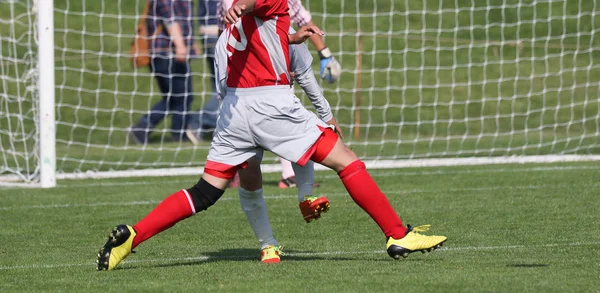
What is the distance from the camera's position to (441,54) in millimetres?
21953

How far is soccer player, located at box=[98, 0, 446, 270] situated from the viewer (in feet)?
20.7

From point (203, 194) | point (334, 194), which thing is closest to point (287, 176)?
point (334, 194)

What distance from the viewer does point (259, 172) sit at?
679 cm

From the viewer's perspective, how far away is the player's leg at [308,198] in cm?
638

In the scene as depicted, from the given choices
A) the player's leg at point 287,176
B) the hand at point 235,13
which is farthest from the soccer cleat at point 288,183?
the hand at point 235,13

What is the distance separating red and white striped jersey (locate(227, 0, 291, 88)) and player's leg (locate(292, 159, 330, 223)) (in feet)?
2.21

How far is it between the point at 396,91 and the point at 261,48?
1488 centimetres

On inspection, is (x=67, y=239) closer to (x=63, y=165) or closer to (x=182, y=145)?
(x=63, y=165)

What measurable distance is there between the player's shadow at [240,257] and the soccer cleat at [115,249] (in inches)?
13.2

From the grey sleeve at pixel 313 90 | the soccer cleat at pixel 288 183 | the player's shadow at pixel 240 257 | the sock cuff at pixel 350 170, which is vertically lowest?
the soccer cleat at pixel 288 183

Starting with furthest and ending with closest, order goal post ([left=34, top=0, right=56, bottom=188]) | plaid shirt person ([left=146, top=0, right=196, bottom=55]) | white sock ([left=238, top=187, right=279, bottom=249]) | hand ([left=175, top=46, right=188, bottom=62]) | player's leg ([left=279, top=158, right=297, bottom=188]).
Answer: plaid shirt person ([left=146, top=0, right=196, bottom=55]) → hand ([left=175, top=46, right=188, bottom=62]) → goal post ([left=34, top=0, right=56, bottom=188]) → player's leg ([left=279, top=158, right=297, bottom=188]) → white sock ([left=238, top=187, right=279, bottom=249])

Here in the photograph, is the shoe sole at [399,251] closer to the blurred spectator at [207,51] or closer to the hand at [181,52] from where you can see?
the blurred spectator at [207,51]

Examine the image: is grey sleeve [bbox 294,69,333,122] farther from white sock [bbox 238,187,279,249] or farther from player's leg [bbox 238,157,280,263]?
white sock [bbox 238,187,279,249]

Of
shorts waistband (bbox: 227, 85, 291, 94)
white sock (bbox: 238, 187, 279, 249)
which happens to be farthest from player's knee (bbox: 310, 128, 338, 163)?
white sock (bbox: 238, 187, 279, 249)
